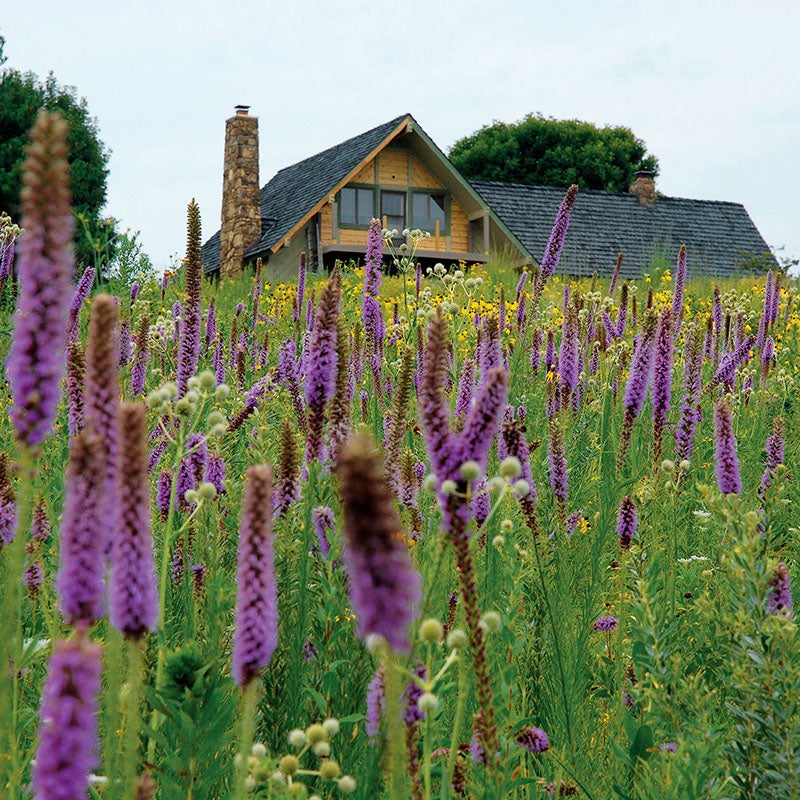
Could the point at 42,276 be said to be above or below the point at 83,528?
above

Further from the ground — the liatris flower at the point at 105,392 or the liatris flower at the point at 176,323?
the liatris flower at the point at 176,323

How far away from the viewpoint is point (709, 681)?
9.43 feet

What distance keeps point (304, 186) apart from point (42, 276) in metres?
36.5

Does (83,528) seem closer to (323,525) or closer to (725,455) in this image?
(323,525)

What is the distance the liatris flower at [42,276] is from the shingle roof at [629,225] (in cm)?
3250

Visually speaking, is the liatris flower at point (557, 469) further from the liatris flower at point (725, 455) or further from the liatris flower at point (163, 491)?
the liatris flower at point (163, 491)

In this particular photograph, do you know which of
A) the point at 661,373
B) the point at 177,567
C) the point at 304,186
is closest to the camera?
the point at 177,567

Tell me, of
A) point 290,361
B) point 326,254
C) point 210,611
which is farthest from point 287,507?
point 326,254

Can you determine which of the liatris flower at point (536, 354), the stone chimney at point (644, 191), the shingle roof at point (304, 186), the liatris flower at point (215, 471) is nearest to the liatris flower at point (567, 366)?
the liatris flower at point (536, 354)

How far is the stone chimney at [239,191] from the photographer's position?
98.2 feet

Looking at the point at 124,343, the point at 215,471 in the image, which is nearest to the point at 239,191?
the point at 124,343

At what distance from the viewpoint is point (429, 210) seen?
120ft

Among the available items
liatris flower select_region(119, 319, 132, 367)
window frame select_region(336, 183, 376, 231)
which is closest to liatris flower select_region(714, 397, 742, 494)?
liatris flower select_region(119, 319, 132, 367)

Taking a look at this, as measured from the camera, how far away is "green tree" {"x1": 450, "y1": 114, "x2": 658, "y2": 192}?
54.1 metres
